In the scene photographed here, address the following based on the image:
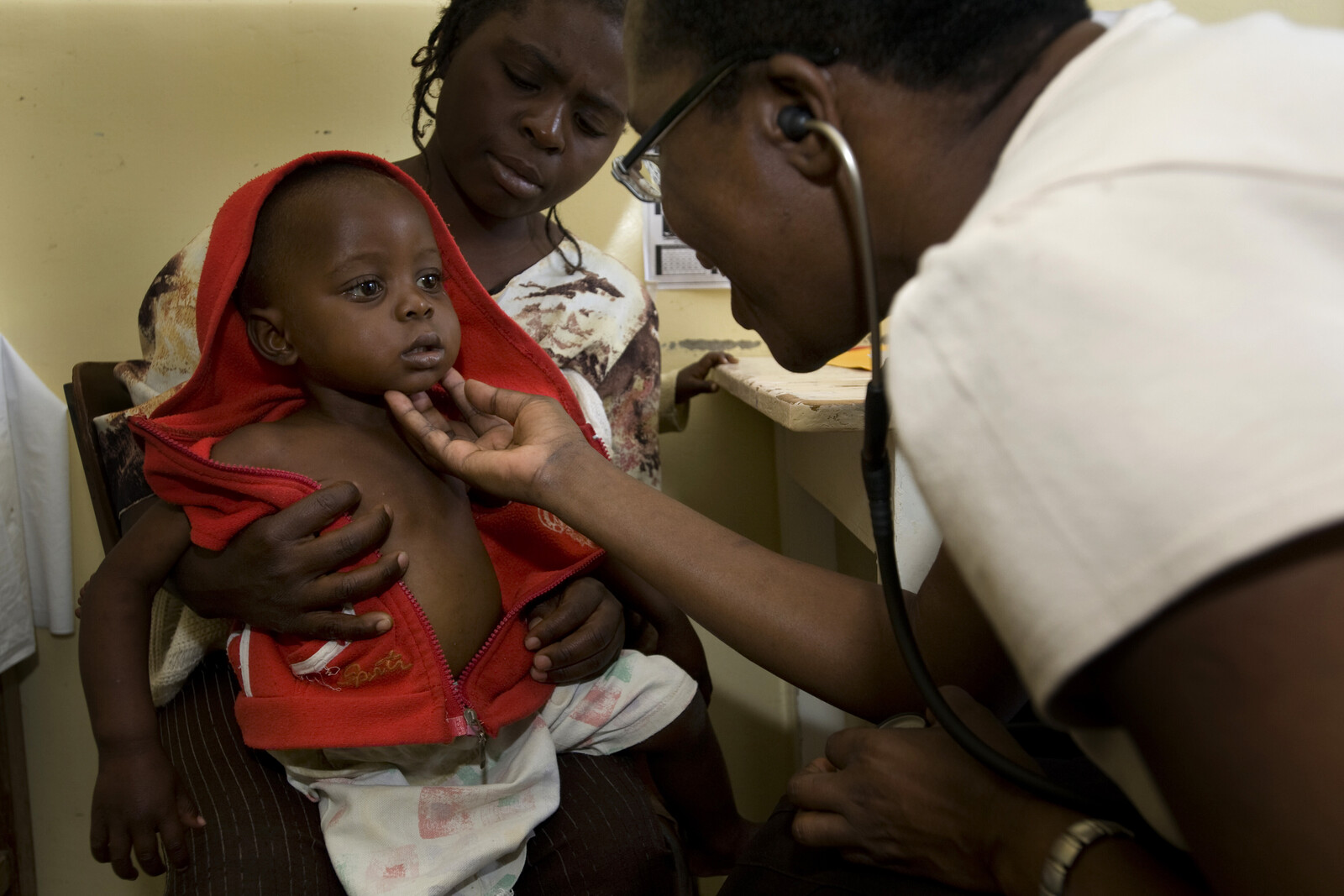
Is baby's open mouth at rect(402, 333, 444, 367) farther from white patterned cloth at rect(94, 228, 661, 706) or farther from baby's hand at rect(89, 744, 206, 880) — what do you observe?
baby's hand at rect(89, 744, 206, 880)

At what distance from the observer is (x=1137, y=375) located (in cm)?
40

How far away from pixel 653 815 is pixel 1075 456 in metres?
0.86

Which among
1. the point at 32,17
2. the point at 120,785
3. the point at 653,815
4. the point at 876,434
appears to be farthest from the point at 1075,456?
the point at 32,17

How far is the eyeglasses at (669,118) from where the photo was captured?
0.69m

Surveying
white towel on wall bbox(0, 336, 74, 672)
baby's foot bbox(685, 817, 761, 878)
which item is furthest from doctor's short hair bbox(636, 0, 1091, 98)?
white towel on wall bbox(0, 336, 74, 672)

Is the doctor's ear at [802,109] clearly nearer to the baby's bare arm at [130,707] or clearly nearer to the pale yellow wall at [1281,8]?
the baby's bare arm at [130,707]

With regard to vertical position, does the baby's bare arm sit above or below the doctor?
below

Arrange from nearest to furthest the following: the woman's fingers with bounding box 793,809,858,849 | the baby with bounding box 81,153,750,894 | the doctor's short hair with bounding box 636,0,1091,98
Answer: the doctor's short hair with bounding box 636,0,1091,98 < the woman's fingers with bounding box 793,809,858,849 < the baby with bounding box 81,153,750,894

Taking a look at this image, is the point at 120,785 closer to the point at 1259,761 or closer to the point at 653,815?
the point at 653,815

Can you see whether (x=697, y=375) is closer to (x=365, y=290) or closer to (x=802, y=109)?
(x=365, y=290)

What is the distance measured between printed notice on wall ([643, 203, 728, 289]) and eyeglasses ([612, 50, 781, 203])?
3.70 feet

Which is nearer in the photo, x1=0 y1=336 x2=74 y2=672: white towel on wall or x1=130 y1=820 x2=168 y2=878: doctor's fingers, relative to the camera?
x1=130 y1=820 x2=168 y2=878: doctor's fingers

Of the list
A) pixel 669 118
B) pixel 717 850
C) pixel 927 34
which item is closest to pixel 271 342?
pixel 669 118

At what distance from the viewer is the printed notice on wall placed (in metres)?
2.03
